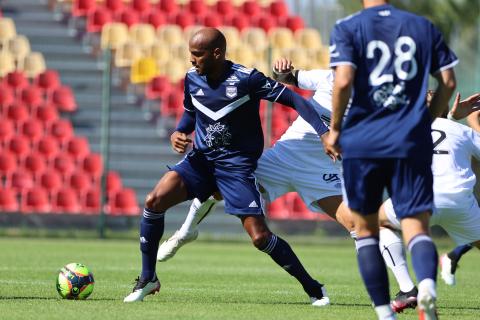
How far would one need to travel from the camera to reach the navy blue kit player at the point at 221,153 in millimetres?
8812

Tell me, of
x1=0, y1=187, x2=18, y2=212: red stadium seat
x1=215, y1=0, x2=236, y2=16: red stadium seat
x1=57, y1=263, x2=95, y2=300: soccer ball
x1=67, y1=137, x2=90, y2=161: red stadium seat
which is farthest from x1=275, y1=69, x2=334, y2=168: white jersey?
x1=215, y1=0, x2=236, y2=16: red stadium seat

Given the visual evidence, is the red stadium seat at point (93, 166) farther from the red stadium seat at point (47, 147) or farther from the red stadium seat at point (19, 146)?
the red stadium seat at point (19, 146)

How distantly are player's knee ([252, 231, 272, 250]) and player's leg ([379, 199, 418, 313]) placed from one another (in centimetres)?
97

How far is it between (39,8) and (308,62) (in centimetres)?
645

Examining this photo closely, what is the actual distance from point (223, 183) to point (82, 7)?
55.1 ft

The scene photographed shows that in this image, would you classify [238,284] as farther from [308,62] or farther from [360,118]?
[308,62]

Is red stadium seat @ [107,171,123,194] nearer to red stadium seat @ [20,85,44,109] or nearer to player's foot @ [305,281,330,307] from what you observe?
red stadium seat @ [20,85,44,109]

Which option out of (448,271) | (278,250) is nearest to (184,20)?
(448,271)

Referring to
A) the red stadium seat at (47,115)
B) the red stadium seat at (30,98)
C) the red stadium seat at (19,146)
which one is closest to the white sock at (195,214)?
the red stadium seat at (19,146)

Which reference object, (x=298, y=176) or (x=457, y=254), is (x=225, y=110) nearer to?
(x=298, y=176)

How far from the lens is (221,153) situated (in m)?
9.05

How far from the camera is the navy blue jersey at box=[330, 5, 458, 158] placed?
6535mm

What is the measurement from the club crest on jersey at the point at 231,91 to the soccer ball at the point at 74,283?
1.90m

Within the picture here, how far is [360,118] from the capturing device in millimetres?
6621
